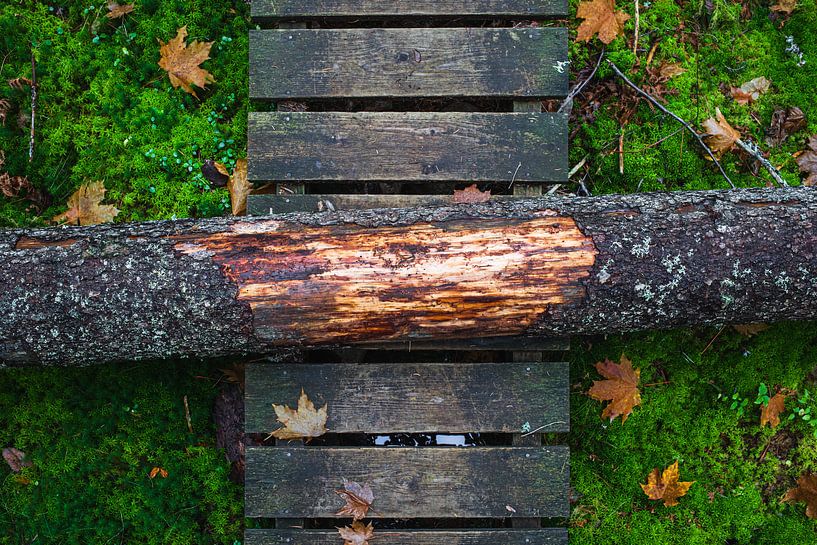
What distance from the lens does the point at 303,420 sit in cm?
265

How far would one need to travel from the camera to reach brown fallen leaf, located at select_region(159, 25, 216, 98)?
2.99 m

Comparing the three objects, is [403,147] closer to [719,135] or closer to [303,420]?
[303,420]

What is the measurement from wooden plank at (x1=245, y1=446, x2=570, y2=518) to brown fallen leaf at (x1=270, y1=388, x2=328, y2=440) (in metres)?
0.08

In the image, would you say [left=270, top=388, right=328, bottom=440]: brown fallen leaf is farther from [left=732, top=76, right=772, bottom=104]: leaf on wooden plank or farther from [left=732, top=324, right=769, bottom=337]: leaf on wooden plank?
[left=732, top=76, right=772, bottom=104]: leaf on wooden plank

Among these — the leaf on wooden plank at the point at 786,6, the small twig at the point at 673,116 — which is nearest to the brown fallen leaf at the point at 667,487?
the small twig at the point at 673,116

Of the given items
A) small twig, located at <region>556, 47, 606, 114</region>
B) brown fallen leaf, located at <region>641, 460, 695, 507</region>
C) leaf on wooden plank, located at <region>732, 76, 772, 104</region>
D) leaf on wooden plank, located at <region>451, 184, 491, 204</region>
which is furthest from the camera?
leaf on wooden plank, located at <region>732, 76, 772, 104</region>

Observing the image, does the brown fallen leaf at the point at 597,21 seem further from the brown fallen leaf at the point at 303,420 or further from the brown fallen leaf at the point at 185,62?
the brown fallen leaf at the point at 303,420

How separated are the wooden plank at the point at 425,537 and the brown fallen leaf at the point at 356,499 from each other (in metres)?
0.12

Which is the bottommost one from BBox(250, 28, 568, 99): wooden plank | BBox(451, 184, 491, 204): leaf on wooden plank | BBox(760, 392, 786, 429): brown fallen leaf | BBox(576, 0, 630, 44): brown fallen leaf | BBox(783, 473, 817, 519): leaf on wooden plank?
BBox(783, 473, 817, 519): leaf on wooden plank

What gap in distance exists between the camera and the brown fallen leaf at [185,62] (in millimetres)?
2988

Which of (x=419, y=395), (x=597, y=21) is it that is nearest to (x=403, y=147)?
(x=419, y=395)

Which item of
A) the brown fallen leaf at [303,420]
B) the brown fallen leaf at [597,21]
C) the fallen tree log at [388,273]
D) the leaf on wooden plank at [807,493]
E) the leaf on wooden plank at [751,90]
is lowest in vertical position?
the leaf on wooden plank at [807,493]

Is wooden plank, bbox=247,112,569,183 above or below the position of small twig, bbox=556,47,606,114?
below

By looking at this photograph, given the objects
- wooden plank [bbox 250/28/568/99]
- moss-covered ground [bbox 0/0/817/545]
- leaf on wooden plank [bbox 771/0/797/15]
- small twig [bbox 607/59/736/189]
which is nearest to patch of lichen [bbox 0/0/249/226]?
moss-covered ground [bbox 0/0/817/545]
